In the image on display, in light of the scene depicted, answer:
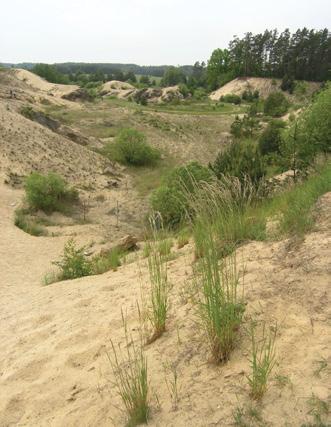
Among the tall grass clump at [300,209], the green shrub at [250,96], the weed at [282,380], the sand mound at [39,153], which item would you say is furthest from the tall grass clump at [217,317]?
the green shrub at [250,96]

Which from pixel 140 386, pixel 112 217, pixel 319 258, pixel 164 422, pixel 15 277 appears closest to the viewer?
pixel 164 422

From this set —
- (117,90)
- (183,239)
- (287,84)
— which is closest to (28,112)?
(183,239)

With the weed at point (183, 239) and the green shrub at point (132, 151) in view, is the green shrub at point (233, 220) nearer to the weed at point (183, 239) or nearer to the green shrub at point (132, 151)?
the weed at point (183, 239)

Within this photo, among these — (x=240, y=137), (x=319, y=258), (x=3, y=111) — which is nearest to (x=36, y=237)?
(x=319, y=258)

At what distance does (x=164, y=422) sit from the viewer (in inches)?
95.7

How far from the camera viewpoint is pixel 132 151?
82.1 feet

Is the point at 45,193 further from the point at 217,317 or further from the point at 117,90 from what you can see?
the point at 117,90

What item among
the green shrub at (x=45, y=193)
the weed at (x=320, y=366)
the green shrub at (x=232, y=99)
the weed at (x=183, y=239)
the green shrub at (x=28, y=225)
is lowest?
the green shrub at (x=28, y=225)

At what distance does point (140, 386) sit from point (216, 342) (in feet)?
1.92

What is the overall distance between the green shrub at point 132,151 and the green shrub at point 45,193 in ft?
28.7

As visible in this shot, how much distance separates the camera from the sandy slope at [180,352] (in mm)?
2445

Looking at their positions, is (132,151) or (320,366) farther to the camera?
(132,151)

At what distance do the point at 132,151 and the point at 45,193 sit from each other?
33.2 feet

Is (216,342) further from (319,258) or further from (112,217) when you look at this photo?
(112,217)
